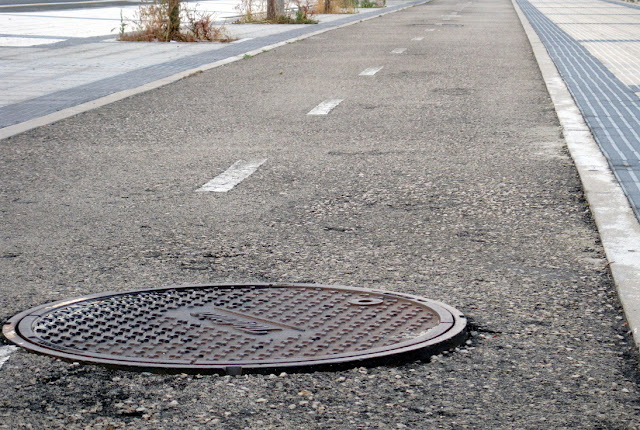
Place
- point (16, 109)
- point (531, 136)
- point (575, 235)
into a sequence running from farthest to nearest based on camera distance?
point (16, 109), point (531, 136), point (575, 235)

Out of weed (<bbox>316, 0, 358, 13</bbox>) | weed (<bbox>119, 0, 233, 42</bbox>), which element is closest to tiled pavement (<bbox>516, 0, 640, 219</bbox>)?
weed (<bbox>119, 0, 233, 42</bbox>)

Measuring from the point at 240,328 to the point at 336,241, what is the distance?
1.50 meters

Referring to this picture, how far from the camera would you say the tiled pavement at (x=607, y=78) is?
7.52 m

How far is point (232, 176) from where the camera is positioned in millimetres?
6891

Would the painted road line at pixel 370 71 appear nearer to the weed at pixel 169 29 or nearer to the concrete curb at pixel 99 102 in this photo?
the concrete curb at pixel 99 102

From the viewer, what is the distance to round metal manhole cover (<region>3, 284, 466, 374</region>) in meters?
3.40

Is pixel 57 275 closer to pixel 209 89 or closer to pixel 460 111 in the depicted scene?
pixel 460 111

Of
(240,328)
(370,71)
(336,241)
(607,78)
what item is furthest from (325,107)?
(240,328)

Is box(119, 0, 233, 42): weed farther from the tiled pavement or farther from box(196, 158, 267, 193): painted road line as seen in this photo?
box(196, 158, 267, 193): painted road line

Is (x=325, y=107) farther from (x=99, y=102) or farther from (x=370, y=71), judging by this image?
(x=370, y=71)

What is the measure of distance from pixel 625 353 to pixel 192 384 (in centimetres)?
152

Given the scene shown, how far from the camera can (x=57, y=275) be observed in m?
4.46

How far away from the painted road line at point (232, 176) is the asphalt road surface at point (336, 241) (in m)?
0.10

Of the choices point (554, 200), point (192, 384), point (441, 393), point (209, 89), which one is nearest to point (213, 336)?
point (192, 384)
